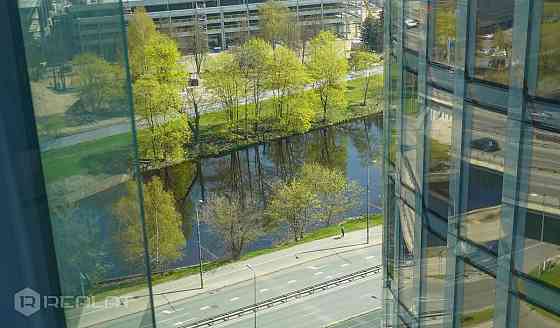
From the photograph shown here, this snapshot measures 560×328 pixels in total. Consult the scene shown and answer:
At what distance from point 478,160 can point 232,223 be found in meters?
10.4

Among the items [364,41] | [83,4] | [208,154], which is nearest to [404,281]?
[83,4]

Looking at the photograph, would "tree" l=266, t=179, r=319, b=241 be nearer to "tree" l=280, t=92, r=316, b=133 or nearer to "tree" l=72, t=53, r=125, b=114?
"tree" l=280, t=92, r=316, b=133

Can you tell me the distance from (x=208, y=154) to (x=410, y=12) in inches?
568

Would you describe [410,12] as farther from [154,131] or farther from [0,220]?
[154,131]

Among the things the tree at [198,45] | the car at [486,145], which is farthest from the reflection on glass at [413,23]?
the tree at [198,45]

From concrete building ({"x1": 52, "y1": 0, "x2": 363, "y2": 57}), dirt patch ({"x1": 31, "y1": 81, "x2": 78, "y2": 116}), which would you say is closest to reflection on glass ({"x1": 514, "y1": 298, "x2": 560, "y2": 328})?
dirt patch ({"x1": 31, "y1": 81, "x2": 78, "y2": 116})

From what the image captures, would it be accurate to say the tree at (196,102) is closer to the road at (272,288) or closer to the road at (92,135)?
the road at (272,288)

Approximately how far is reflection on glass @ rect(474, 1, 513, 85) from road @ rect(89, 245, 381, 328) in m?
7.29

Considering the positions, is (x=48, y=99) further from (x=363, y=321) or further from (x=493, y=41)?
(x=363, y=321)

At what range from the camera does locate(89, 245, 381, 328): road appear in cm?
889

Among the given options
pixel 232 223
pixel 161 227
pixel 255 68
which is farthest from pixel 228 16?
pixel 161 227

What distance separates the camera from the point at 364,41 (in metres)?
23.6

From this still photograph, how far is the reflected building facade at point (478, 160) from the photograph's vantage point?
1456 millimetres

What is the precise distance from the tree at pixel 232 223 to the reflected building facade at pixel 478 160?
9.58 meters
